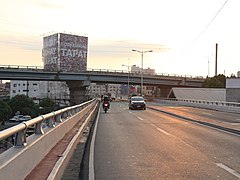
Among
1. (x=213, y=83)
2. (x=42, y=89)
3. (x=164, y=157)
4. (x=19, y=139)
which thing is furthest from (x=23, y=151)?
(x=42, y=89)

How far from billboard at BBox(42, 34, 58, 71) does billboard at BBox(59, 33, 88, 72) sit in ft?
6.15

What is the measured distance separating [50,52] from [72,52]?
8311 millimetres

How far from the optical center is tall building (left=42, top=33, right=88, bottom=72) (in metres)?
123

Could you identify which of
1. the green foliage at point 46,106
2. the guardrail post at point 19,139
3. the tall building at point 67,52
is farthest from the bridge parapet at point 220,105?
the tall building at point 67,52

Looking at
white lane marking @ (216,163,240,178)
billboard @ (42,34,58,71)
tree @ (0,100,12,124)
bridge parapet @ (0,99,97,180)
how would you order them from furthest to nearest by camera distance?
billboard @ (42,34,58,71) < tree @ (0,100,12,124) < white lane marking @ (216,163,240,178) < bridge parapet @ (0,99,97,180)

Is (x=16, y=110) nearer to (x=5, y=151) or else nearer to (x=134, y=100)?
(x=134, y=100)

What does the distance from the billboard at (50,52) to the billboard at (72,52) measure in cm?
187

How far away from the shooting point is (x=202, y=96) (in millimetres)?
84375

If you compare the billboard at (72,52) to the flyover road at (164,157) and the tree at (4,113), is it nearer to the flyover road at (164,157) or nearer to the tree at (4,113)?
the tree at (4,113)

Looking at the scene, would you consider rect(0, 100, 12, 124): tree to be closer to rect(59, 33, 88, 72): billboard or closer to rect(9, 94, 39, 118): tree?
rect(9, 94, 39, 118): tree

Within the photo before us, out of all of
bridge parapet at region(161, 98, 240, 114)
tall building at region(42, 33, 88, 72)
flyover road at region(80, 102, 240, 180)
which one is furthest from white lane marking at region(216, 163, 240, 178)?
tall building at region(42, 33, 88, 72)

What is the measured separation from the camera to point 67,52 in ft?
405

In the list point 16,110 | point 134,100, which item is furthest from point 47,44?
point 134,100

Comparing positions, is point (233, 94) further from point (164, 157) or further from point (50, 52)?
point (50, 52)
